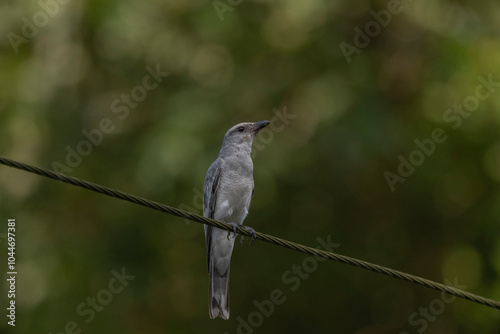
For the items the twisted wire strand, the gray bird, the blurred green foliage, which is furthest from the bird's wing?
the twisted wire strand

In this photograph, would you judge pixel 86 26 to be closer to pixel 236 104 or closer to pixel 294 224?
pixel 236 104

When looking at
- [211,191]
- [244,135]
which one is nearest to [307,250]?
[211,191]

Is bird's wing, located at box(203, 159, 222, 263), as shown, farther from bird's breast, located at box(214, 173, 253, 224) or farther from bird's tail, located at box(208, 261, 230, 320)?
bird's tail, located at box(208, 261, 230, 320)

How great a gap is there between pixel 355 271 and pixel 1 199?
4.32 m

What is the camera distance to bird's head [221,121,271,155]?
23.2ft

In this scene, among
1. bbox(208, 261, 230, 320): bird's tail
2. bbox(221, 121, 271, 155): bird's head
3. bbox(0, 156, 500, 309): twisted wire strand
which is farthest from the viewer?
bbox(221, 121, 271, 155): bird's head

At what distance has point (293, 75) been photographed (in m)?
8.85

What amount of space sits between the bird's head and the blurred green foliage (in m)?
0.73

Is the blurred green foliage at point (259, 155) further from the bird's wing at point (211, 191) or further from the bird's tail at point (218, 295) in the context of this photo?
the bird's tail at point (218, 295)

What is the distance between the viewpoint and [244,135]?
7.09 metres

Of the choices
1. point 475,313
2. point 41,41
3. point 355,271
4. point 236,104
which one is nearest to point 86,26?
point 41,41

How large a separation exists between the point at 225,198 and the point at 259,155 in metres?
1.46

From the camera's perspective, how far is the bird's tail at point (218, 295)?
6.75 meters

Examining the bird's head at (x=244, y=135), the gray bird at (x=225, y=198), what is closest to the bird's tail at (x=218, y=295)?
the gray bird at (x=225, y=198)
